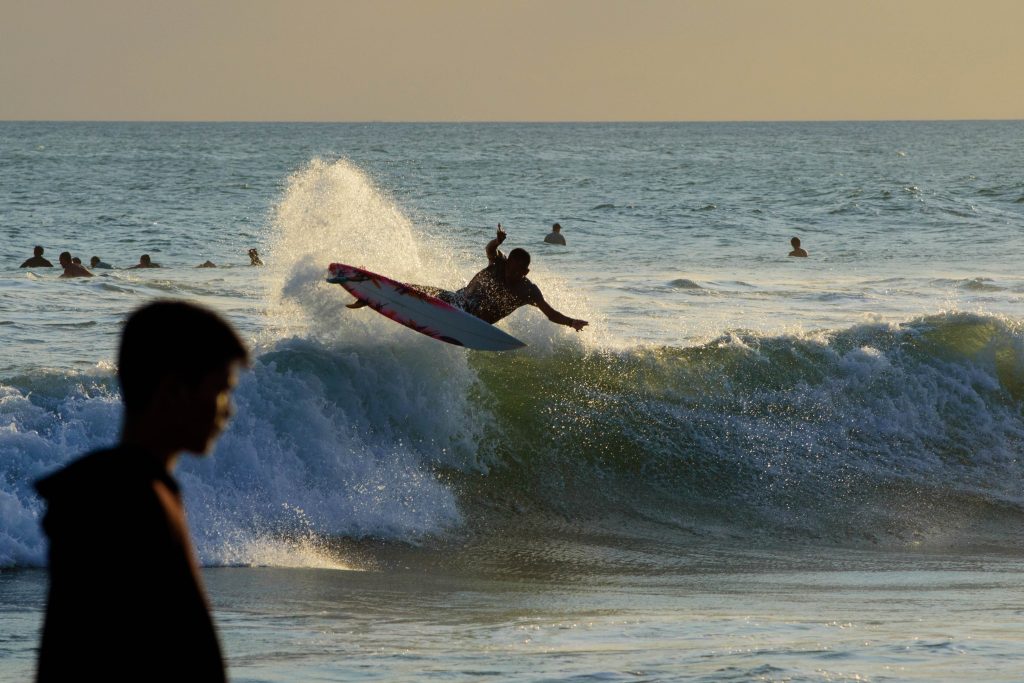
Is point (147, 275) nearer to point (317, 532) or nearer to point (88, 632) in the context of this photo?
point (317, 532)

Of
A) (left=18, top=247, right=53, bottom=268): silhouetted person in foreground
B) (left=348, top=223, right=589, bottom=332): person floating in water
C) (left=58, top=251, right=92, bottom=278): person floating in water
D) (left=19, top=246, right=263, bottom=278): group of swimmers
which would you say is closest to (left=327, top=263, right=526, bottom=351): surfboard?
(left=348, top=223, right=589, bottom=332): person floating in water

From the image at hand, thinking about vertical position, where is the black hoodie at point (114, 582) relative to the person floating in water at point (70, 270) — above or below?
above

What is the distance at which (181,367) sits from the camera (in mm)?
2094

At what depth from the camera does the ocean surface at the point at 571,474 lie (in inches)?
269

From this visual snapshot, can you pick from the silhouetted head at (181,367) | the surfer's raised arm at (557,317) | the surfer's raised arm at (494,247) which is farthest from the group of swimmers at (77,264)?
the silhouetted head at (181,367)

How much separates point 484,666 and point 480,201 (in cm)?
4288

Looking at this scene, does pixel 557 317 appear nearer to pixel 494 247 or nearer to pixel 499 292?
pixel 499 292

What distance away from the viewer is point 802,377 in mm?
14695

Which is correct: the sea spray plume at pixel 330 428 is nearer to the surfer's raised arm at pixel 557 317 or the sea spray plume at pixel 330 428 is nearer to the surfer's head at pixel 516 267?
the surfer's head at pixel 516 267

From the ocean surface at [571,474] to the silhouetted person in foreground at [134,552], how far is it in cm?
402

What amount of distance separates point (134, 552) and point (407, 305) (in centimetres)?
1043

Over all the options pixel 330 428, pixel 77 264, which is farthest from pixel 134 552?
pixel 77 264

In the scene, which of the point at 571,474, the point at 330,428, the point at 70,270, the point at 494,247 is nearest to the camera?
the point at 494,247

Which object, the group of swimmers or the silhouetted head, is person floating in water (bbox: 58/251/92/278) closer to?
the group of swimmers
